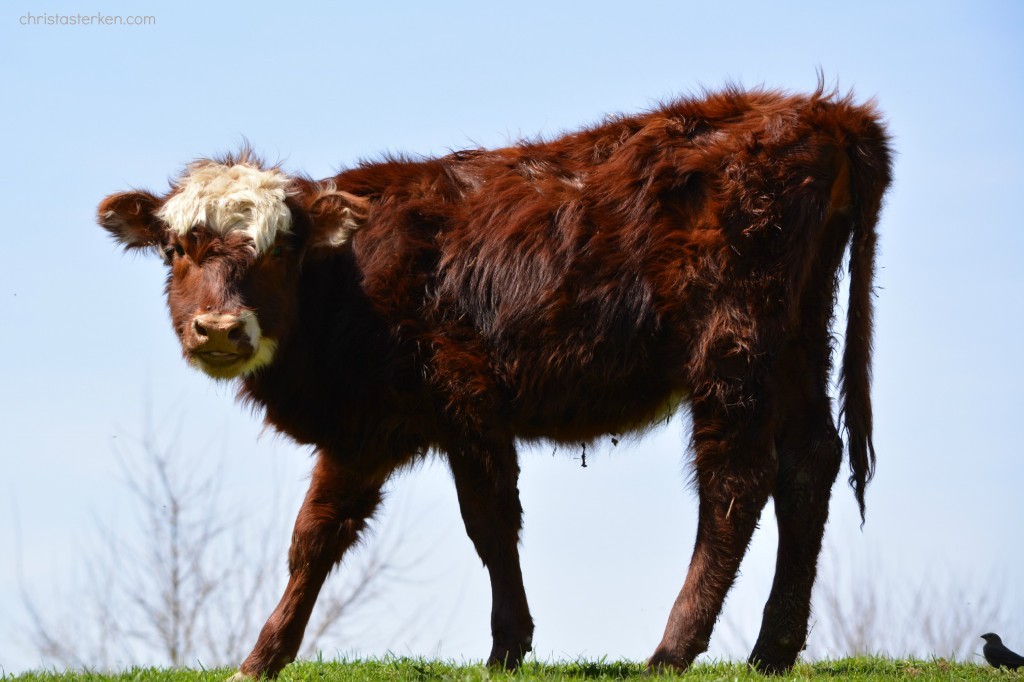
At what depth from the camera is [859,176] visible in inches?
302

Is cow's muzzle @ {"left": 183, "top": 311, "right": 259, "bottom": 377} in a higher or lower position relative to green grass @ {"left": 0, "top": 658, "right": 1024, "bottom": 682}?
higher

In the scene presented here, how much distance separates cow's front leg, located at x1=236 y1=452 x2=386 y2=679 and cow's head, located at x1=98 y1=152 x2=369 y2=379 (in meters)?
0.97

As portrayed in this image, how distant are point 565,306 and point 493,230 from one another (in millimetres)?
707

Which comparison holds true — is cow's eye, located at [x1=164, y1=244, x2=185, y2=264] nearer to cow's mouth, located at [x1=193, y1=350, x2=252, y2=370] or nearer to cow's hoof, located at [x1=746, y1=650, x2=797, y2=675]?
cow's mouth, located at [x1=193, y1=350, x2=252, y2=370]

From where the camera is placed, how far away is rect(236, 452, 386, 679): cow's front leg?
732 cm

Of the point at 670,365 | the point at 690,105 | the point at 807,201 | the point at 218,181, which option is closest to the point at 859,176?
the point at 807,201

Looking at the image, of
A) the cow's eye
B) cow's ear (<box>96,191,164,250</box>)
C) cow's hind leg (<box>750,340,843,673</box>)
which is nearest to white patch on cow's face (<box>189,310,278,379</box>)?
the cow's eye

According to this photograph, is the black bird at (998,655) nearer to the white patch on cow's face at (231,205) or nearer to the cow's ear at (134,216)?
the white patch on cow's face at (231,205)

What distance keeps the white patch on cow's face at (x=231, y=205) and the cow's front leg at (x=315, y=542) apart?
1566mm

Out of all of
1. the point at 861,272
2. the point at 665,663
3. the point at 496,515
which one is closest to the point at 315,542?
the point at 496,515

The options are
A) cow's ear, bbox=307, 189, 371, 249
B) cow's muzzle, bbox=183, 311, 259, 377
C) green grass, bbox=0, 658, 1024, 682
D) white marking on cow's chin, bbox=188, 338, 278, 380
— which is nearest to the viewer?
green grass, bbox=0, 658, 1024, 682

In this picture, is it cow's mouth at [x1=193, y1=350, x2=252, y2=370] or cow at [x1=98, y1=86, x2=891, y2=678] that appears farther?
cow at [x1=98, y1=86, x2=891, y2=678]

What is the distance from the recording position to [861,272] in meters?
7.85

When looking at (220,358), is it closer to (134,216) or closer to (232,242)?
(232,242)
